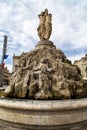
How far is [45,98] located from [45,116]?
3.48 ft

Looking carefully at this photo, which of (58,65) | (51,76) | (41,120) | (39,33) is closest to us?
(41,120)

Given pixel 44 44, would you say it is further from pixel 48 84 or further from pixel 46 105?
pixel 46 105

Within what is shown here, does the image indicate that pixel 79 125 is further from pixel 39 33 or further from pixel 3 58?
pixel 3 58

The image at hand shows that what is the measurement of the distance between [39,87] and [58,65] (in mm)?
1360

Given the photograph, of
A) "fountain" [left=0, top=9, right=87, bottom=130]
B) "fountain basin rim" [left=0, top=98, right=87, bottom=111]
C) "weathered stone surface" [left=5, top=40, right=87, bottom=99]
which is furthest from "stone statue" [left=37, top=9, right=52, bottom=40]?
"fountain basin rim" [left=0, top=98, right=87, bottom=111]

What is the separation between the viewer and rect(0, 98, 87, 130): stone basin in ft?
14.3

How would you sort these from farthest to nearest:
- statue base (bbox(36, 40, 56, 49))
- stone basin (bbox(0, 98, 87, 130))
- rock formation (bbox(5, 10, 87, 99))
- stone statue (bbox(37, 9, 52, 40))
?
stone statue (bbox(37, 9, 52, 40)) < statue base (bbox(36, 40, 56, 49)) < rock formation (bbox(5, 10, 87, 99)) < stone basin (bbox(0, 98, 87, 130))

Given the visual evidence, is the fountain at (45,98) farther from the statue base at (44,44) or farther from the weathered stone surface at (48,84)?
the statue base at (44,44)

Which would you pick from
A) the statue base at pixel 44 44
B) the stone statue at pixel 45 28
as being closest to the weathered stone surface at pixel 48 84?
the statue base at pixel 44 44

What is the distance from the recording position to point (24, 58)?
8.67m

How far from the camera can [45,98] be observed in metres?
5.39

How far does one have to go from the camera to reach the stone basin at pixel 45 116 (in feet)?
14.3

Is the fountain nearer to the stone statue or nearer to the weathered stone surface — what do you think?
the weathered stone surface

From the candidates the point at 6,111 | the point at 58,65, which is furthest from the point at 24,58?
the point at 6,111
